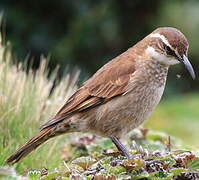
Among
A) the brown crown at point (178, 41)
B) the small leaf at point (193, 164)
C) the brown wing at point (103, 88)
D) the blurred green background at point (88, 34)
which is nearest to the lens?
the small leaf at point (193, 164)

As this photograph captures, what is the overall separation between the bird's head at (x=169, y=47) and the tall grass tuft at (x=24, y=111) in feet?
4.26

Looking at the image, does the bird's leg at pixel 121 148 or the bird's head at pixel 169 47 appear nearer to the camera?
the bird's leg at pixel 121 148

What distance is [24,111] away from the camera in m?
6.17

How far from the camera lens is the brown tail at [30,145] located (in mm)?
5316

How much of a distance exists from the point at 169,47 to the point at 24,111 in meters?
1.68

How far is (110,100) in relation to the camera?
567cm

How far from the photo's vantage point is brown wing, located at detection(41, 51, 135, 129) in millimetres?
5609

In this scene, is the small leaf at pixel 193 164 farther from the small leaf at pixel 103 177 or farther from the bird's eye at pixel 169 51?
the bird's eye at pixel 169 51

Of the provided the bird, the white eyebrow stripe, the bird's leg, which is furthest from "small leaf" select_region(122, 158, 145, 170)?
the white eyebrow stripe

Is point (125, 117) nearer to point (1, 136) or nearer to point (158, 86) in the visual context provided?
point (158, 86)

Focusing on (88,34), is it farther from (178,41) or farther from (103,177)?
(103,177)

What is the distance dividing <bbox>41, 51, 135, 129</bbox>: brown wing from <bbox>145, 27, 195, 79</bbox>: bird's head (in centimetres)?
24

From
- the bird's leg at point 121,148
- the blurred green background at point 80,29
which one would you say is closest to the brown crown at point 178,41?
the bird's leg at point 121,148

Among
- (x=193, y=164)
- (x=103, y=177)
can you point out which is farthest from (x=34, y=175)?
(x=193, y=164)
